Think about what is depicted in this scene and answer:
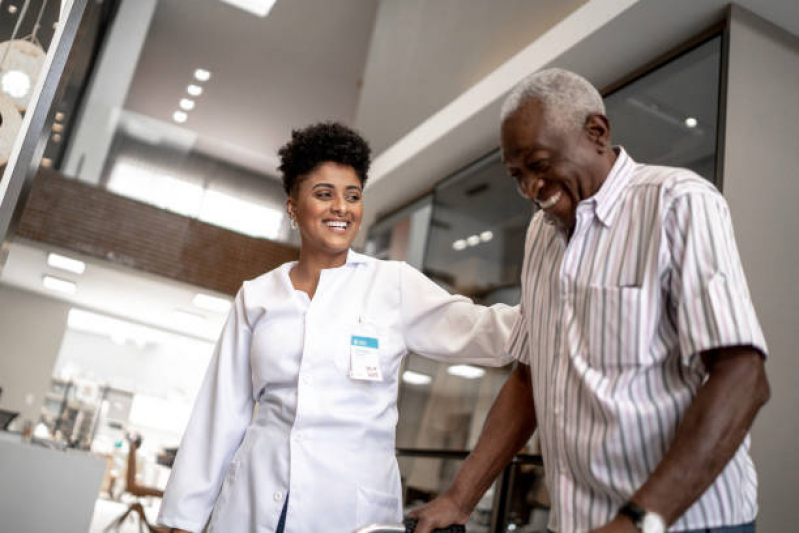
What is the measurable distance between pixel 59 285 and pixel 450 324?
28.8 feet

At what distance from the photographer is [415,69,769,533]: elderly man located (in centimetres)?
97

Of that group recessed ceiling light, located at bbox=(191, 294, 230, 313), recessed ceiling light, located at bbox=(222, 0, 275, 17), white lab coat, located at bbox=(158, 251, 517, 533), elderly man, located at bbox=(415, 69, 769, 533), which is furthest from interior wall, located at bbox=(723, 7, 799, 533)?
recessed ceiling light, located at bbox=(222, 0, 275, 17)

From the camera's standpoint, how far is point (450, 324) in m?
1.71

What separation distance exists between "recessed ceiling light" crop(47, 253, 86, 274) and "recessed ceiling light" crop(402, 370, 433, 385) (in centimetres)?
357

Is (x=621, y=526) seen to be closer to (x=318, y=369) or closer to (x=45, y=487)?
(x=318, y=369)

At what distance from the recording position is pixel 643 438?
1.06 meters

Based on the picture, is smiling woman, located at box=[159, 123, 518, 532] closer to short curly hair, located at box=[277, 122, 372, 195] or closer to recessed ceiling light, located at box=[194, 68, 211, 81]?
short curly hair, located at box=[277, 122, 372, 195]

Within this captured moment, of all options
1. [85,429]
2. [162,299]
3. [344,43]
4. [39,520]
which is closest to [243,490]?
[39,520]

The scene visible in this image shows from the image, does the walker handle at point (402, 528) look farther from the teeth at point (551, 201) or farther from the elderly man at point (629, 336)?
the teeth at point (551, 201)

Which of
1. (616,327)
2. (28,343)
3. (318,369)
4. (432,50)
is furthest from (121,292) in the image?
(616,327)

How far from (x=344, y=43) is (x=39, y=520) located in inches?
264

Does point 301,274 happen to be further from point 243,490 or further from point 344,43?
point 344,43

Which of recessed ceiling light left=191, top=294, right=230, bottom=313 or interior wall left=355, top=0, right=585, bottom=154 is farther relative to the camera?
recessed ceiling light left=191, top=294, right=230, bottom=313

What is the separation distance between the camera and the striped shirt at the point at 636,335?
1015mm
